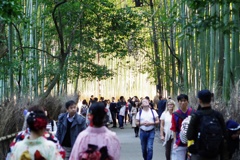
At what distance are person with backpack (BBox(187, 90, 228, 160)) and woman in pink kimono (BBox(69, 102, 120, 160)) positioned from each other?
1344 mm

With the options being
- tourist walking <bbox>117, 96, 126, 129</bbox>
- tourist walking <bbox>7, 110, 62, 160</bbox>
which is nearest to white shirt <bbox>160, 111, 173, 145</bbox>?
tourist walking <bbox>7, 110, 62, 160</bbox>

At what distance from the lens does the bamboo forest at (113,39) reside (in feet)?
38.4

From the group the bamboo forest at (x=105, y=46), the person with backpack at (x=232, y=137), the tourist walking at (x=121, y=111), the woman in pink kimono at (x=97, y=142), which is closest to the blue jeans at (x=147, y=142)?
the bamboo forest at (x=105, y=46)

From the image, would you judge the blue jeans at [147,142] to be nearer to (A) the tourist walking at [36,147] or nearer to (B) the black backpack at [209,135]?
(B) the black backpack at [209,135]

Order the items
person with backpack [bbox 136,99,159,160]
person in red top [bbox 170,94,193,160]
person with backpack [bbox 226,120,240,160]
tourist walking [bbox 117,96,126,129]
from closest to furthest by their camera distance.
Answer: person with backpack [bbox 226,120,240,160] → person in red top [bbox 170,94,193,160] → person with backpack [bbox 136,99,159,160] → tourist walking [bbox 117,96,126,129]

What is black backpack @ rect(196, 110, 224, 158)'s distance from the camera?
23.2ft

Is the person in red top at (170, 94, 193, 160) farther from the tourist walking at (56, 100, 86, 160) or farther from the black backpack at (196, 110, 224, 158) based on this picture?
the black backpack at (196, 110, 224, 158)

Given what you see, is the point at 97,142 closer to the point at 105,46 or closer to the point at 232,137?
the point at 232,137

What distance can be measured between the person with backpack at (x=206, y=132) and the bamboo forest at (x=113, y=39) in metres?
3.16

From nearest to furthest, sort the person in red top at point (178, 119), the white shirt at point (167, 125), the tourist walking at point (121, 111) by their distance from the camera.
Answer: the person in red top at point (178, 119)
the white shirt at point (167, 125)
the tourist walking at point (121, 111)

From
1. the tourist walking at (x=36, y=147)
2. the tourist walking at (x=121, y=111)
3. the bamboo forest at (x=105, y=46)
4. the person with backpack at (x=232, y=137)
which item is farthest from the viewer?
the tourist walking at (x=121, y=111)

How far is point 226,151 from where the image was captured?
24.8ft

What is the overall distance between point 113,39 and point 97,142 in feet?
61.1

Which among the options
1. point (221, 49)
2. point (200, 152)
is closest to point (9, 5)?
point (200, 152)
